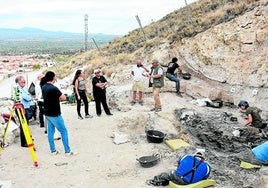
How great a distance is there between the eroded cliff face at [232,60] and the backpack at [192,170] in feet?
26.5

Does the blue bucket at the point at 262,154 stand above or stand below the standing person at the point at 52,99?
below

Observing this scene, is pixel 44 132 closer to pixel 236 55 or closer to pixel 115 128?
pixel 115 128

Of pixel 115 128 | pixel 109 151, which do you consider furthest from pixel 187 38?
pixel 109 151

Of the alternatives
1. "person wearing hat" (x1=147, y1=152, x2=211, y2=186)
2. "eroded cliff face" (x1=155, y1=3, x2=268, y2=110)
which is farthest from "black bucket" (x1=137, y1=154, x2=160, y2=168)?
"eroded cliff face" (x1=155, y1=3, x2=268, y2=110)

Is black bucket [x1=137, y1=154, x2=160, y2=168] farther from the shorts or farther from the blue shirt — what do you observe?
the shorts

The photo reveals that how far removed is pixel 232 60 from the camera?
17.2 metres

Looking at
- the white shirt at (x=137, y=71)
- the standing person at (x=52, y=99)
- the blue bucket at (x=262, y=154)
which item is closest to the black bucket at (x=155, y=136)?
the standing person at (x=52, y=99)

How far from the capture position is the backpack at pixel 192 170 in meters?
7.52

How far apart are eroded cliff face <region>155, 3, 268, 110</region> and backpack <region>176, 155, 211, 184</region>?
8070 mm

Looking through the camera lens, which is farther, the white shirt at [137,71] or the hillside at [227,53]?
the hillside at [227,53]

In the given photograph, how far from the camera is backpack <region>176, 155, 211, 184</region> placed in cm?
752

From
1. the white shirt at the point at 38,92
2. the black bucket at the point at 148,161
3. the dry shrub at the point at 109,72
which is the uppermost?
the white shirt at the point at 38,92

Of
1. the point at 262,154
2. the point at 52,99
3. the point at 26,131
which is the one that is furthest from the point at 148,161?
the point at 26,131

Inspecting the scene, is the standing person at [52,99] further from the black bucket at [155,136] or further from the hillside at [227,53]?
the hillside at [227,53]
